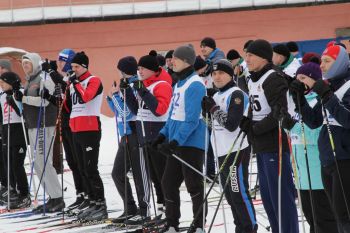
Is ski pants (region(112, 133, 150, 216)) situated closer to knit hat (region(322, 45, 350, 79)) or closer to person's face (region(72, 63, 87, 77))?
person's face (region(72, 63, 87, 77))

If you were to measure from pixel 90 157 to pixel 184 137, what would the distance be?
6.54 feet

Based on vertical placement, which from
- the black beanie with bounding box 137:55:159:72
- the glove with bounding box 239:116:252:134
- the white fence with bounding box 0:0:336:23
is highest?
the white fence with bounding box 0:0:336:23

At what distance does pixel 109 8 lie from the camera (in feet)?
77.5

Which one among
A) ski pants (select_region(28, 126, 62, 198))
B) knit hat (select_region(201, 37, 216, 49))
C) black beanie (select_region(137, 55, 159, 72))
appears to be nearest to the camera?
black beanie (select_region(137, 55, 159, 72))

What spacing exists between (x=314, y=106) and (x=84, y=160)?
3.82 metres

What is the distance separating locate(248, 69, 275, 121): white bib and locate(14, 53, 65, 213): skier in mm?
4269

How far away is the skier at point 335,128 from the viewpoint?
18.4 ft

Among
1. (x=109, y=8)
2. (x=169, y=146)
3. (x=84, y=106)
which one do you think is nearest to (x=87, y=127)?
(x=84, y=106)

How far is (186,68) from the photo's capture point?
7.75m

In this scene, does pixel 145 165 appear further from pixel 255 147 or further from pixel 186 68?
pixel 255 147

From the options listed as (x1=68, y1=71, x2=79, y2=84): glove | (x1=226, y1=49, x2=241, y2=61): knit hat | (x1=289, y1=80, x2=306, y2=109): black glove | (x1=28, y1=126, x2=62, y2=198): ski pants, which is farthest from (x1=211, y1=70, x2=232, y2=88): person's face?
(x1=226, y1=49, x2=241, y2=61): knit hat

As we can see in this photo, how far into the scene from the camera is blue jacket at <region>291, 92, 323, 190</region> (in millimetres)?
6418

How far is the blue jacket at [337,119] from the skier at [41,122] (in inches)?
194

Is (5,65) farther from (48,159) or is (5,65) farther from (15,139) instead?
(48,159)
